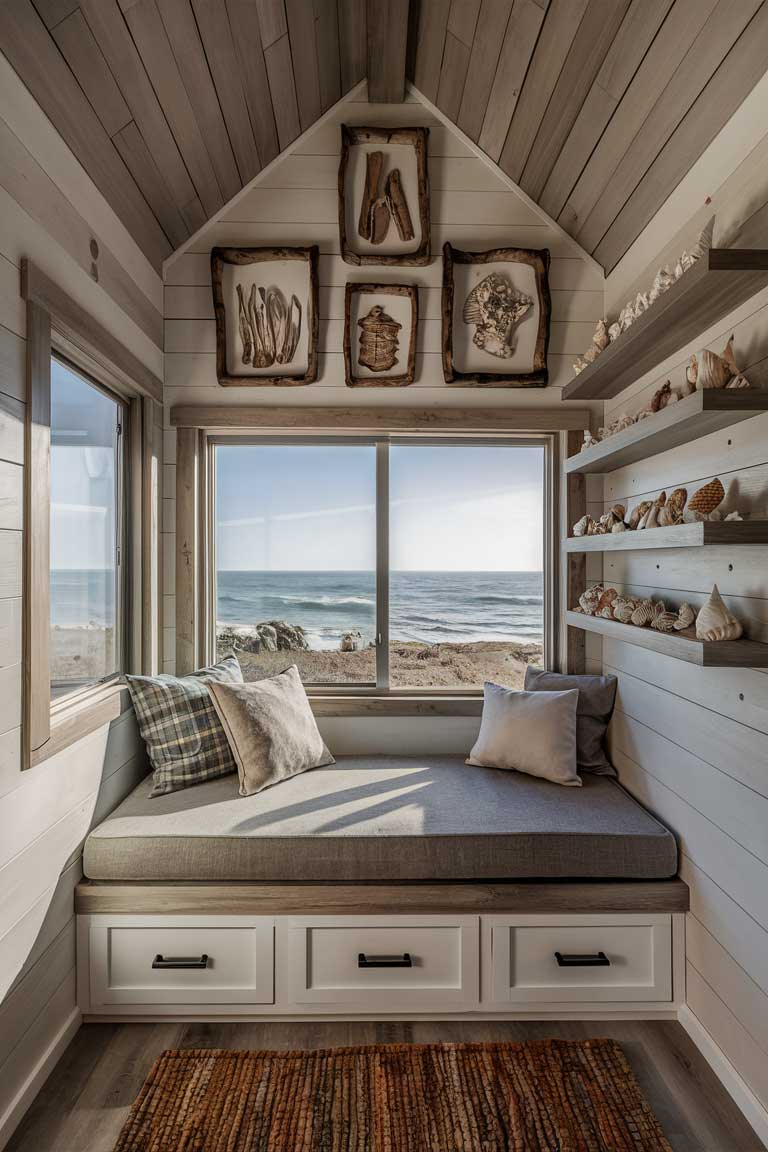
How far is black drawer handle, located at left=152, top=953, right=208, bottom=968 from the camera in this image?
6.39 ft

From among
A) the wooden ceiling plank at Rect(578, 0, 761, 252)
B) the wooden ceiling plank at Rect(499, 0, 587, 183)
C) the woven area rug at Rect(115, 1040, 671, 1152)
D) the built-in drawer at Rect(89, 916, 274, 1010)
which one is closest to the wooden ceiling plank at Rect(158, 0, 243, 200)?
the wooden ceiling plank at Rect(499, 0, 587, 183)

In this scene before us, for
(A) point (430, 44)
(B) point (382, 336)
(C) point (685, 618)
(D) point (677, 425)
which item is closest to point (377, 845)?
(C) point (685, 618)

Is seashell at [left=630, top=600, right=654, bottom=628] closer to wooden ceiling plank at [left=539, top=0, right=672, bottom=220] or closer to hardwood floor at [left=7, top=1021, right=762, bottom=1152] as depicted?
hardwood floor at [left=7, top=1021, right=762, bottom=1152]

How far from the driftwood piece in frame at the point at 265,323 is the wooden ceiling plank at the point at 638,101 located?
1.04m

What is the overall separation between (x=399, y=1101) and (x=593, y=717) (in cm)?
141

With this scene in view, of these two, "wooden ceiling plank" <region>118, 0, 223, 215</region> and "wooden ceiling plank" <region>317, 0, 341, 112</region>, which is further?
"wooden ceiling plank" <region>317, 0, 341, 112</region>

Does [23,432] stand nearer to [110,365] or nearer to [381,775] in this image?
[110,365]

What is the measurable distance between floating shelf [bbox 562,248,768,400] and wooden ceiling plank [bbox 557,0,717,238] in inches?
24.6

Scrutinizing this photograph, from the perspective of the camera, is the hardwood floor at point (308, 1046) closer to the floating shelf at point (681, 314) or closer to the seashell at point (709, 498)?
the seashell at point (709, 498)

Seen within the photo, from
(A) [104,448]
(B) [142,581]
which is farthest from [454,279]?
(B) [142,581]

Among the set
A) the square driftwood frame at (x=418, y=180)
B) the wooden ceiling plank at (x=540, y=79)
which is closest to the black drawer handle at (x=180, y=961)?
the square driftwood frame at (x=418, y=180)

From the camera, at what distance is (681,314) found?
68.6 inches

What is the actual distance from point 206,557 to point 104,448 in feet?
2.18

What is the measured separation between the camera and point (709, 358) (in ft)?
5.23
